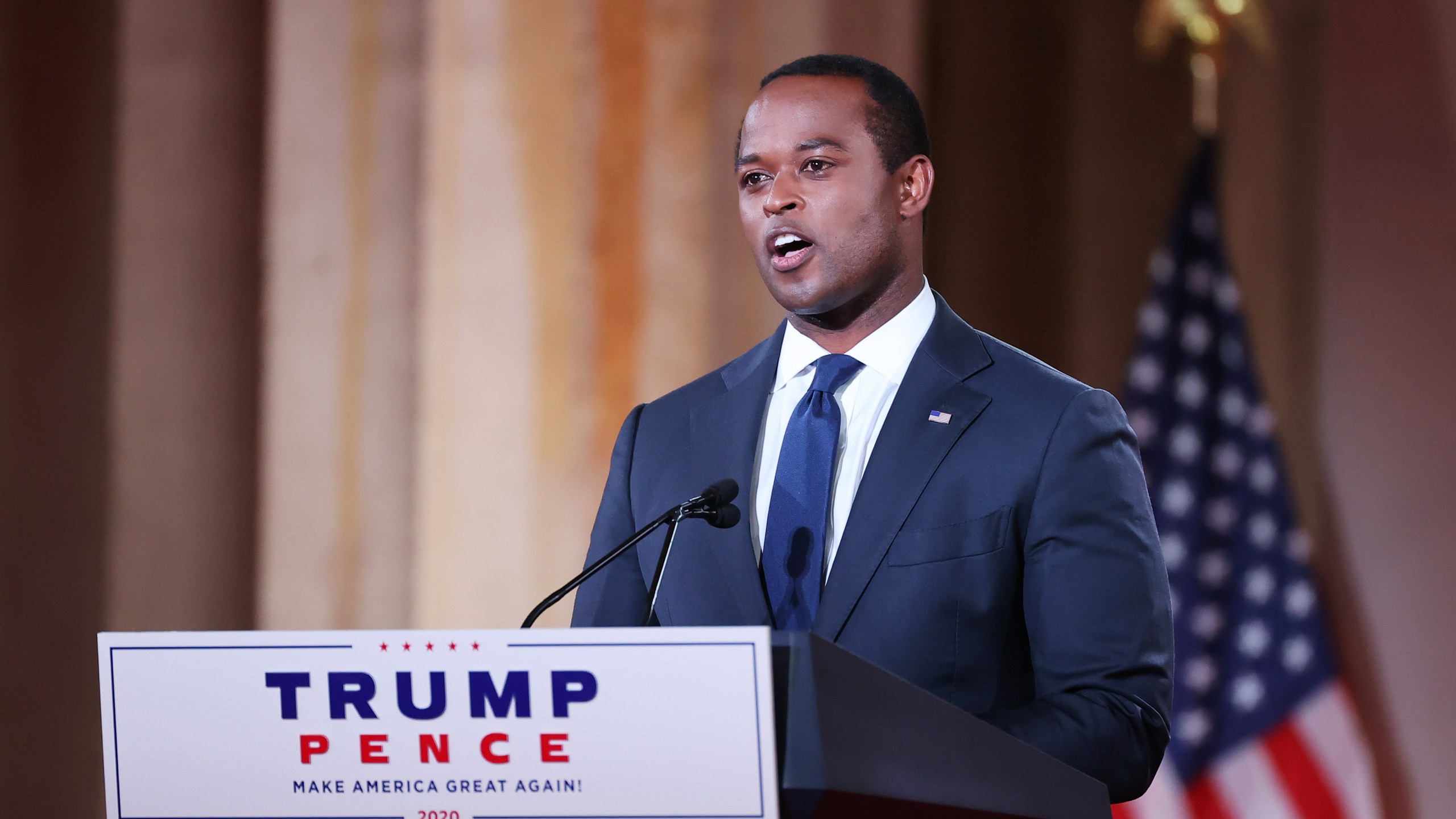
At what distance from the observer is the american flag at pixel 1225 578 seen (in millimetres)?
3717

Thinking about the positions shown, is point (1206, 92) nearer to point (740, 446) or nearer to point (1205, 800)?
point (1205, 800)

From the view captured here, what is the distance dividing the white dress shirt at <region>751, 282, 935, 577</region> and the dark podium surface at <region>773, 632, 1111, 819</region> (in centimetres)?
50

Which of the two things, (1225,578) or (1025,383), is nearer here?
(1025,383)

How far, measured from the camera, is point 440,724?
1.11 meters

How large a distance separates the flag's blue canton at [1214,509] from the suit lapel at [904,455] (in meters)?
2.22

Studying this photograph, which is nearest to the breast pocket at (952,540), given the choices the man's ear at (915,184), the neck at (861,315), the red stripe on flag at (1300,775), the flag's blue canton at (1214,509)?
the neck at (861,315)

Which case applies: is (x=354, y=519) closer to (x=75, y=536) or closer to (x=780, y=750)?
(x=75, y=536)

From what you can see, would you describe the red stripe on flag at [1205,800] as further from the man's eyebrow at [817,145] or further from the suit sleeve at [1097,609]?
the man's eyebrow at [817,145]

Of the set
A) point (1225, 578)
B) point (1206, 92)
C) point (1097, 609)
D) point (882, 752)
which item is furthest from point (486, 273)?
point (882, 752)

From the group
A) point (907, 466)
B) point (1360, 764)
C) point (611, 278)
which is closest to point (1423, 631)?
point (1360, 764)

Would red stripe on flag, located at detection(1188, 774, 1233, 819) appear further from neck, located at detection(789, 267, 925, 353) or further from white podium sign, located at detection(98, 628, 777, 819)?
white podium sign, located at detection(98, 628, 777, 819)

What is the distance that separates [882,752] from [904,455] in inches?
24.2

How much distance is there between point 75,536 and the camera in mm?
3736

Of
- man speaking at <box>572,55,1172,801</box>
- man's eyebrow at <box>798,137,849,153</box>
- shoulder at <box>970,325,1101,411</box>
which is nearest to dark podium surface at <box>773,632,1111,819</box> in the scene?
man speaking at <box>572,55,1172,801</box>
